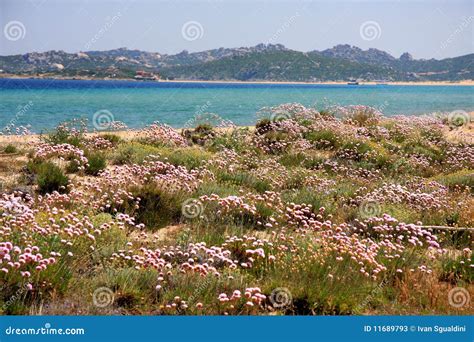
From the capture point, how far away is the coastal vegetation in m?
5.14

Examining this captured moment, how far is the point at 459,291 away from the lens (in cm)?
589

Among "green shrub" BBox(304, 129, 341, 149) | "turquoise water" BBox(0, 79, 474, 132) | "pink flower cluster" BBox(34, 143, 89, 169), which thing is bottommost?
"turquoise water" BBox(0, 79, 474, 132)

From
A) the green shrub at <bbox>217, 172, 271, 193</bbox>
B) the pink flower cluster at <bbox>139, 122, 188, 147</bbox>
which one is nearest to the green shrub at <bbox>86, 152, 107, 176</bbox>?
the green shrub at <bbox>217, 172, 271, 193</bbox>

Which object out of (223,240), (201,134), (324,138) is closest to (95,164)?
(223,240)

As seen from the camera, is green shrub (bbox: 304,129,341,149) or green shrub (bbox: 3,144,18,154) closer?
green shrub (bbox: 3,144,18,154)

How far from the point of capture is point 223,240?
6.84 metres

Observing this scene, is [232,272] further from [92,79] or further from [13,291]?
[92,79]

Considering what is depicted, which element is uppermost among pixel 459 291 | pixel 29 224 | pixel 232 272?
pixel 29 224

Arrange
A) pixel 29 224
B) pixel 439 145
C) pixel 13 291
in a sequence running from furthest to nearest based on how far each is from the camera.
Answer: pixel 439 145, pixel 29 224, pixel 13 291

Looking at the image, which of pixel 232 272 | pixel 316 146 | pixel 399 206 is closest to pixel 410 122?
pixel 316 146

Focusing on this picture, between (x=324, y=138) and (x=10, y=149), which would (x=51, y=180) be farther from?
(x=324, y=138)

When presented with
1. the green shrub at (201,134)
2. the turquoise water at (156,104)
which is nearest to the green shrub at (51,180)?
the green shrub at (201,134)

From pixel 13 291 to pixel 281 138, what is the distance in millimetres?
13306

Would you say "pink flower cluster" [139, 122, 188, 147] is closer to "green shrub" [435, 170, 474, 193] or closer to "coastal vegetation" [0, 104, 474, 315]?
"coastal vegetation" [0, 104, 474, 315]
